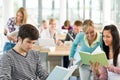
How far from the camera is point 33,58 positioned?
2377mm

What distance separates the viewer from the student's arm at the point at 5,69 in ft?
6.81

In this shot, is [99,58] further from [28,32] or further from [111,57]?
[28,32]

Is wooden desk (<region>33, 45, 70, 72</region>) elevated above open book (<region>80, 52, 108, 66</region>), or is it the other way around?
open book (<region>80, 52, 108, 66</region>)

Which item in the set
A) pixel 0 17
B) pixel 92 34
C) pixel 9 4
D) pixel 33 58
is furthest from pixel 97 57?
pixel 0 17

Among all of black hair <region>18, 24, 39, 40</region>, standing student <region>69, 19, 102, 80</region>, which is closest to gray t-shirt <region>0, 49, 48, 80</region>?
black hair <region>18, 24, 39, 40</region>

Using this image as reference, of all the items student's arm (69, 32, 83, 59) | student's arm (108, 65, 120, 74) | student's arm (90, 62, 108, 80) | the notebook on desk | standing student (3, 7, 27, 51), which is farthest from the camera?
the notebook on desk

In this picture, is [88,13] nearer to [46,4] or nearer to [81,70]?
[46,4]

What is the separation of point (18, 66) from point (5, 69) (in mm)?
126

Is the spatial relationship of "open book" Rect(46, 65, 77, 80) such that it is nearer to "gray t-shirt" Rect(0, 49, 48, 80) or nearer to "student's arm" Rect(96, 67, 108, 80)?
"gray t-shirt" Rect(0, 49, 48, 80)

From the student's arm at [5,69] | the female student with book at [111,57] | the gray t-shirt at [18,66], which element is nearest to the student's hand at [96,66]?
the female student with book at [111,57]

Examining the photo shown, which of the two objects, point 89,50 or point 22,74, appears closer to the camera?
point 22,74

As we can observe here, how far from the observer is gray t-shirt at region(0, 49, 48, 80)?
6.95 feet

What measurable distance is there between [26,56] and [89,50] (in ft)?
5.27

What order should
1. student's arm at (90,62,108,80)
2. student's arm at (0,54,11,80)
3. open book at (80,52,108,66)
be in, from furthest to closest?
student's arm at (90,62,108,80) < open book at (80,52,108,66) < student's arm at (0,54,11,80)
